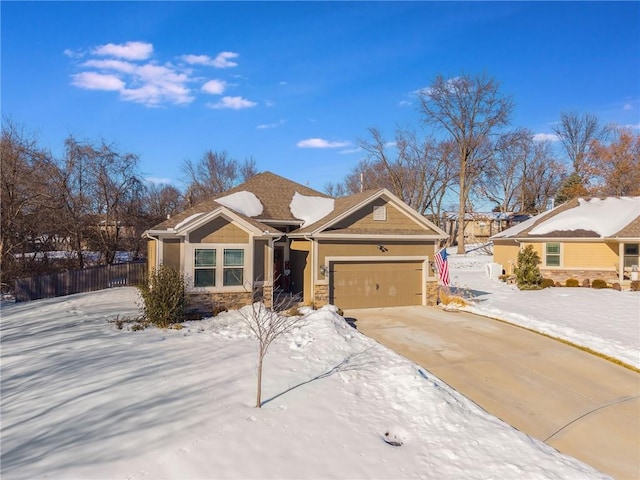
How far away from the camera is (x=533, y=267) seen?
20359 millimetres

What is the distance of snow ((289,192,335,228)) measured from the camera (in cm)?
1684

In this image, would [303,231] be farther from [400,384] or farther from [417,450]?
[417,450]

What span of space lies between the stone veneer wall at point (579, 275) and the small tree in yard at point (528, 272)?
3.65ft

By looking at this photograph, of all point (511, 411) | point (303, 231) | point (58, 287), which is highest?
point (303, 231)

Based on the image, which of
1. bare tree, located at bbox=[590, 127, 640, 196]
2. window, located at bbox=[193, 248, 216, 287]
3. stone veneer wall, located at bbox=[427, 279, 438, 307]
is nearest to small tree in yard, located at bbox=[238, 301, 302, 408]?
window, located at bbox=[193, 248, 216, 287]

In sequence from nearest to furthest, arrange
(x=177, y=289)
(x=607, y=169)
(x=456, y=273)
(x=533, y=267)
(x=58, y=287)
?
(x=177, y=289), (x=58, y=287), (x=533, y=267), (x=456, y=273), (x=607, y=169)

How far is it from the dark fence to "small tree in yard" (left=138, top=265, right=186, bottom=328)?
5174 millimetres

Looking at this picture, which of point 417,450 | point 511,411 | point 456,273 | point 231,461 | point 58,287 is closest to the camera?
point 231,461

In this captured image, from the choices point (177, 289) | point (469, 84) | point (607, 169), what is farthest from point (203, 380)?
point (607, 169)

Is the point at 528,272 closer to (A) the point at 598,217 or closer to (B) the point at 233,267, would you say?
(A) the point at 598,217

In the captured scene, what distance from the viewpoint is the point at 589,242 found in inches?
829

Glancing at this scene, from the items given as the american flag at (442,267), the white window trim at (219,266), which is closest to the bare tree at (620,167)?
the american flag at (442,267)

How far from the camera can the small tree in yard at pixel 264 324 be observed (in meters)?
6.36

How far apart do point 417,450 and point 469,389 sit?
2.72 meters
